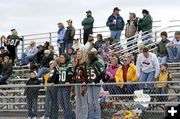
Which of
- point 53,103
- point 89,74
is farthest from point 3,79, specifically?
point 89,74

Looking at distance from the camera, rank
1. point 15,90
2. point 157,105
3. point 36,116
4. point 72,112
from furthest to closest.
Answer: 1. point 15,90
2. point 36,116
3. point 72,112
4. point 157,105

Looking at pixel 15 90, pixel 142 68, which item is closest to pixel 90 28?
pixel 15 90

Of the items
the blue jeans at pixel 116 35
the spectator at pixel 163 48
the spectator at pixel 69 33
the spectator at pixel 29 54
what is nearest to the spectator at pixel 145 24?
the blue jeans at pixel 116 35

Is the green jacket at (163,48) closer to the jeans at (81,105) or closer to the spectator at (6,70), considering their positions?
the jeans at (81,105)

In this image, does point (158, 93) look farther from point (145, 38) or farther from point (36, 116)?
point (145, 38)

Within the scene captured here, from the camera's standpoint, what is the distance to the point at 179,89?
12.6 meters

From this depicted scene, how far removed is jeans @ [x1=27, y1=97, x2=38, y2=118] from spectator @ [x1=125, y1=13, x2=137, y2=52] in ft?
21.4

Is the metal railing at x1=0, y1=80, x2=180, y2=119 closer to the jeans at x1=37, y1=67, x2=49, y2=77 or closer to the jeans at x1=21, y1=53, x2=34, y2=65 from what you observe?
the jeans at x1=37, y1=67, x2=49, y2=77

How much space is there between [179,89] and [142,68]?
1.49 metres

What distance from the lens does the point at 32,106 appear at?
1355cm

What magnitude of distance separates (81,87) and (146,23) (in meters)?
7.20

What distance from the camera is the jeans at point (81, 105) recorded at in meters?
12.2

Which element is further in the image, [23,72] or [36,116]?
[23,72]

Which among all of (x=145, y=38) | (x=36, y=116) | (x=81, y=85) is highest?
(x=145, y=38)
